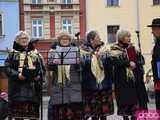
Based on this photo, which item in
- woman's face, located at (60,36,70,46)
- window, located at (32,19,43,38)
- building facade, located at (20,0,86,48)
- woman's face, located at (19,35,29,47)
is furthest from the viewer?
window, located at (32,19,43,38)

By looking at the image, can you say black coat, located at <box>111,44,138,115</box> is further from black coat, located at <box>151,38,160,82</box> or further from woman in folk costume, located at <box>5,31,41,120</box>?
woman in folk costume, located at <box>5,31,41,120</box>

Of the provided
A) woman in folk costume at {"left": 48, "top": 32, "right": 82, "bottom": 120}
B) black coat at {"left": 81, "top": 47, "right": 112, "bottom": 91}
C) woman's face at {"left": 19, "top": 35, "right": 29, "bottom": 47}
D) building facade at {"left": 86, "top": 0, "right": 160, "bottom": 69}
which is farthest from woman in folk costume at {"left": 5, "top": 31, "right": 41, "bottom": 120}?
building facade at {"left": 86, "top": 0, "right": 160, "bottom": 69}

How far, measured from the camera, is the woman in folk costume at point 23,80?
1051 centimetres

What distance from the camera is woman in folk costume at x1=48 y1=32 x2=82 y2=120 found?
1042cm

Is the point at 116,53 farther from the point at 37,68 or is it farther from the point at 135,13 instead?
the point at 135,13

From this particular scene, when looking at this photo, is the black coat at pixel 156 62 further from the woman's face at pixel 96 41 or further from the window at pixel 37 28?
the window at pixel 37 28

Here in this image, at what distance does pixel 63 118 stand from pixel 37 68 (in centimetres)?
94

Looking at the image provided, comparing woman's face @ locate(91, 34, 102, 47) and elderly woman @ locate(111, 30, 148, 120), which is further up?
woman's face @ locate(91, 34, 102, 47)

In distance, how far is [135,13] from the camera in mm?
42906

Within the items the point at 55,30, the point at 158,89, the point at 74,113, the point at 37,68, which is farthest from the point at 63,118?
the point at 55,30

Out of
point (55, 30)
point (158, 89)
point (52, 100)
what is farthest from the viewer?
point (55, 30)

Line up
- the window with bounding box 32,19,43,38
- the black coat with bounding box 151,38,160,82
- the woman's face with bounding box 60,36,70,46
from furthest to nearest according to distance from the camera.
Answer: the window with bounding box 32,19,43,38 → the woman's face with bounding box 60,36,70,46 → the black coat with bounding box 151,38,160,82

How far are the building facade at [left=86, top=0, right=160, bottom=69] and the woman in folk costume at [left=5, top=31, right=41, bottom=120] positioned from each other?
3206 cm

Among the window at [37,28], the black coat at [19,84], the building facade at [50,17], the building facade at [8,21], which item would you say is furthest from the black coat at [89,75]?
the window at [37,28]
